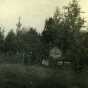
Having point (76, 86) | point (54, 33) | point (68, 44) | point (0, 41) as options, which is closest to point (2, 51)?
point (0, 41)

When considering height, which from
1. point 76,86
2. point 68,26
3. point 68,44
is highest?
point 68,26

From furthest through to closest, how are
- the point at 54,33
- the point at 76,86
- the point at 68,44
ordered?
the point at 54,33, the point at 68,44, the point at 76,86

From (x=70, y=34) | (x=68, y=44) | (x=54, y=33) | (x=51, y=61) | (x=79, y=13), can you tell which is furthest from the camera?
(x=79, y=13)

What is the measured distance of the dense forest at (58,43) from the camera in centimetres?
4816

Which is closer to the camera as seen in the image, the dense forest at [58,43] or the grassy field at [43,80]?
the grassy field at [43,80]

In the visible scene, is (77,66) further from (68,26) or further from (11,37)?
(11,37)

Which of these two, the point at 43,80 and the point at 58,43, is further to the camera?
the point at 58,43

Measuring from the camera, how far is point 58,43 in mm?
66875

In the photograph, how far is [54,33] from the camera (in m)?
73.3

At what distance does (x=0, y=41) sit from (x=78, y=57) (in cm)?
5572

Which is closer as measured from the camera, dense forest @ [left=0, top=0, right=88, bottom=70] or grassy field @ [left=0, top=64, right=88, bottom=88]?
grassy field @ [left=0, top=64, right=88, bottom=88]

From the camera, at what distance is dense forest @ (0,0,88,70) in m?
48.2

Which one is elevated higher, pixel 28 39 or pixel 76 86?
pixel 28 39

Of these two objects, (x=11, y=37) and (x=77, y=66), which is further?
(x=11, y=37)
